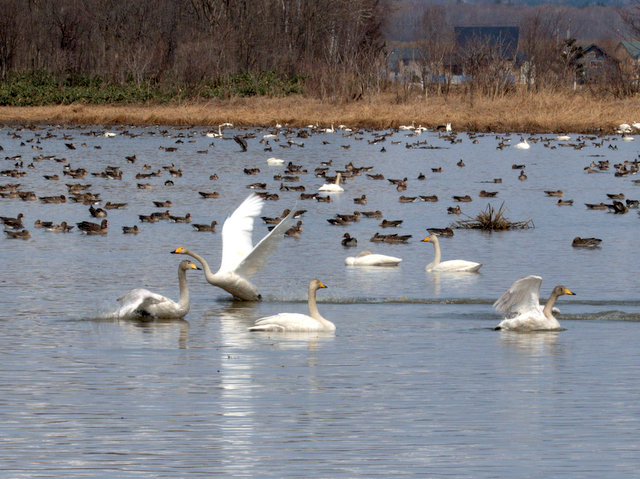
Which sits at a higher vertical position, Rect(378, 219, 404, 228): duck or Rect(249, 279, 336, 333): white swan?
Rect(378, 219, 404, 228): duck

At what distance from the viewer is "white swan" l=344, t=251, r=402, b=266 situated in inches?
811

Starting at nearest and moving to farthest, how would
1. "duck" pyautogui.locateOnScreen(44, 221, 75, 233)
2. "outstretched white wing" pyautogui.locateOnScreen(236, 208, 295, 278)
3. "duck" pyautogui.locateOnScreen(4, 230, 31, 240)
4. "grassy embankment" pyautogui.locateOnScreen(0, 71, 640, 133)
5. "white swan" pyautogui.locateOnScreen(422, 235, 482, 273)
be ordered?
"outstretched white wing" pyautogui.locateOnScreen(236, 208, 295, 278)
"white swan" pyautogui.locateOnScreen(422, 235, 482, 273)
"duck" pyautogui.locateOnScreen(4, 230, 31, 240)
"duck" pyautogui.locateOnScreen(44, 221, 75, 233)
"grassy embankment" pyautogui.locateOnScreen(0, 71, 640, 133)

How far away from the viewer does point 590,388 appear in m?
11.6

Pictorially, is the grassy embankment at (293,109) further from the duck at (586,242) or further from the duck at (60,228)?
the duck at (60,228)

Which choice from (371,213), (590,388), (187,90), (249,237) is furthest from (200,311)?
(187,90)

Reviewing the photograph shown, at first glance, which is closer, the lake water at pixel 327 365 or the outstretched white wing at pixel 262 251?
the lake water at pixel 327 365

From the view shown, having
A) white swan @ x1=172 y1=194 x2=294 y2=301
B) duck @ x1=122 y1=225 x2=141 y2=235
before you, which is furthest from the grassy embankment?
white swan @ x1=172 y1=194 x2=294 y2=301

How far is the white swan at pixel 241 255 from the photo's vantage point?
54.5 ft

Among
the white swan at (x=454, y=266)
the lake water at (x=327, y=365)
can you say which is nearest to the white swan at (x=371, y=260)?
the lake water at (x=327, y=365)

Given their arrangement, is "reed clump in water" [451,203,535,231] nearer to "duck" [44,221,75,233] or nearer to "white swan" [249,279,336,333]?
"duck" [44,221,75,233]

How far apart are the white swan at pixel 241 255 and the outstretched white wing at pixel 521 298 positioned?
9.96ft

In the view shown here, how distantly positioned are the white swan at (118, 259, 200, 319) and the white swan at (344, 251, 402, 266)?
5.49 metres

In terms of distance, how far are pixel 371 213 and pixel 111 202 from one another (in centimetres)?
704

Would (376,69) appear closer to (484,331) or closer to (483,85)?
(483,85)
